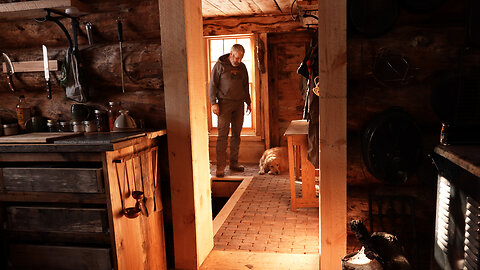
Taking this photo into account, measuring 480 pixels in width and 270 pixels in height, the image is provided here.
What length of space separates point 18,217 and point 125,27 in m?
1.38

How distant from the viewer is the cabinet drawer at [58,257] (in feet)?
6.43

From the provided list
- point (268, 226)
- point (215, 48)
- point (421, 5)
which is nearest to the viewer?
point (421, 5)

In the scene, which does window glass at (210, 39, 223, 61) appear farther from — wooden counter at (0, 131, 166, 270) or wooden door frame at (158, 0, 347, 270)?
wooden counter at (0, 131, 166, 270)

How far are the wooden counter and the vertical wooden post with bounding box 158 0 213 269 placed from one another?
11.5 inches

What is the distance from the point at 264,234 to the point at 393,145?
1564mm

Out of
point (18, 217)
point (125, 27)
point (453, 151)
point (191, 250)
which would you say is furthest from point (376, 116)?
point (18, 217)

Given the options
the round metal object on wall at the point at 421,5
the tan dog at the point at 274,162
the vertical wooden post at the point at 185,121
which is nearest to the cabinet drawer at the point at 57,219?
the vertical wooden post at the point at 185,121

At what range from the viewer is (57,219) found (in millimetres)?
1983

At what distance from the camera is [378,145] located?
2002 mm

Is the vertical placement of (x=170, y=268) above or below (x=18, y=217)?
below

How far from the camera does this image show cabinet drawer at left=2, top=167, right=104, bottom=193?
6.20 ft

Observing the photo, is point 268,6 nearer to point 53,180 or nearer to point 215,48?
point 215,48

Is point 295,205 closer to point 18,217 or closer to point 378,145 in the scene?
point 378,145

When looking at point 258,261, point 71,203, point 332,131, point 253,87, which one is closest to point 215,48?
point 253,87
